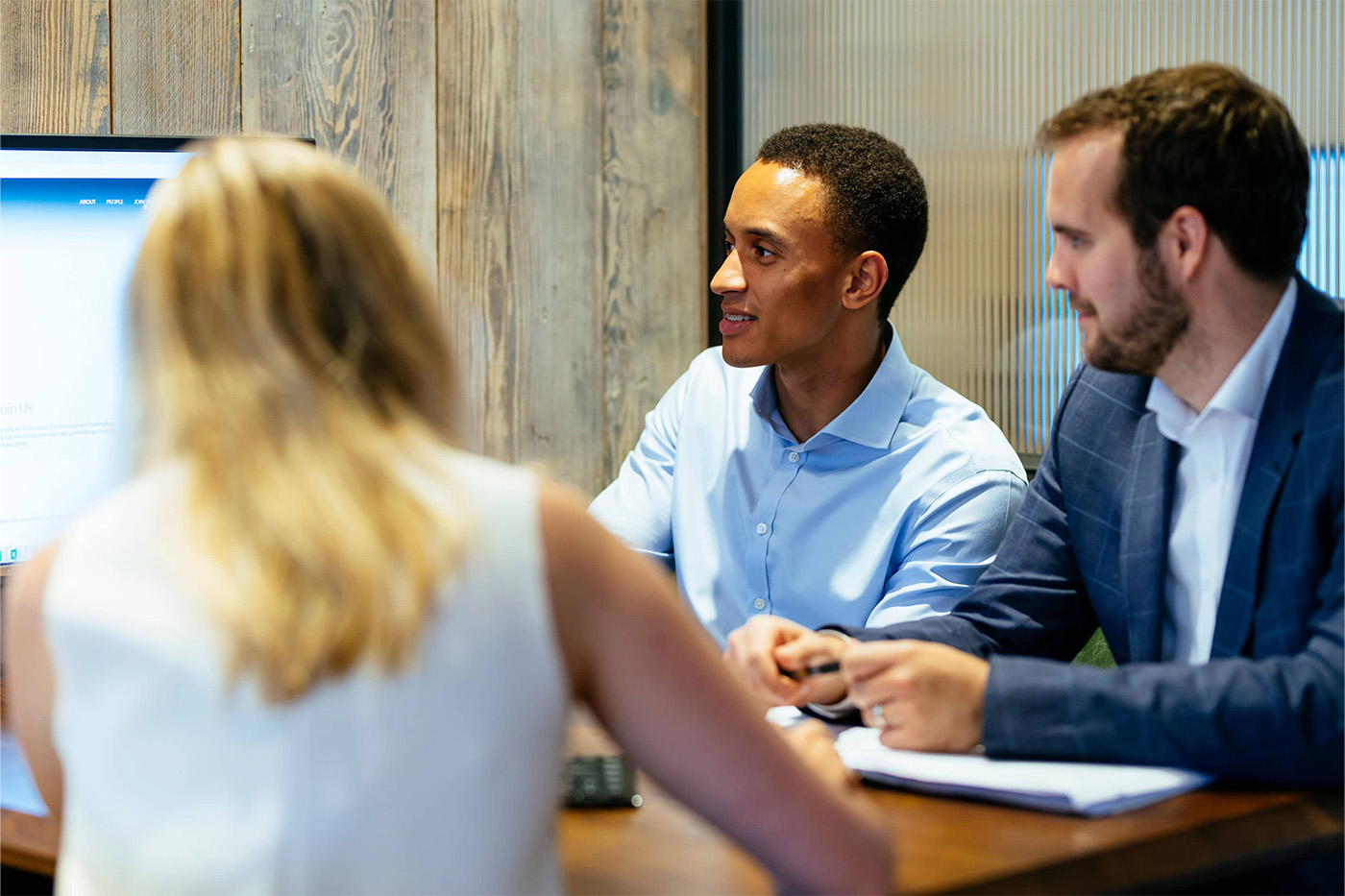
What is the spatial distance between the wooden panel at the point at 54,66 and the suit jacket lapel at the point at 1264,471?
1930mm

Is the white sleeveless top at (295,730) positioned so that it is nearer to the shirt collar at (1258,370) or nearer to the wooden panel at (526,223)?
the shirt collar at (1258,370)

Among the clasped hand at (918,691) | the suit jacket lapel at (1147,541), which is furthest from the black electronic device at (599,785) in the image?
the suit jacket lapel at (1147,541)

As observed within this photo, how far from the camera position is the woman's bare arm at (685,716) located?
0.78 m

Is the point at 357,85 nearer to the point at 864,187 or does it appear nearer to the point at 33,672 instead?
the point at 864,187

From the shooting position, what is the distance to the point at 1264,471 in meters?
1.19

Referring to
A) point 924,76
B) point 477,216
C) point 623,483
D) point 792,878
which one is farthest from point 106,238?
point 924,76

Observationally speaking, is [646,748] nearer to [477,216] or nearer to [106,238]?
[106,238]

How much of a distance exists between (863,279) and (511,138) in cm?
104

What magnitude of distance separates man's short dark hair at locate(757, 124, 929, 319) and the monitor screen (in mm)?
956

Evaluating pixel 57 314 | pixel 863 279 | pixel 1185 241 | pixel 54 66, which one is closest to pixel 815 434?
pixel 863 279

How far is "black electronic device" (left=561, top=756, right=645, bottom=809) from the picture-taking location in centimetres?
106

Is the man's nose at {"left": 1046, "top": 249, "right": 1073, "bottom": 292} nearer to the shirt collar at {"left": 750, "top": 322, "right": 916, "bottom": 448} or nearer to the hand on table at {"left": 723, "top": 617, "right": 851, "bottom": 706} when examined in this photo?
the hand on table at {"left": 723, "top": 617, "right": 851, "bottom": 706}

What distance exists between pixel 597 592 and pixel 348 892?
22cm

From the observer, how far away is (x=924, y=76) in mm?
2664
